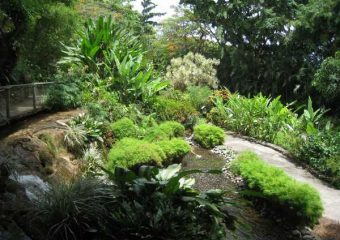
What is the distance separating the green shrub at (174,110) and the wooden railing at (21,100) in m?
3.99

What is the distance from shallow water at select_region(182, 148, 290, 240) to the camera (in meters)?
5.90

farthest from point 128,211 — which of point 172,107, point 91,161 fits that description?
point 172,107

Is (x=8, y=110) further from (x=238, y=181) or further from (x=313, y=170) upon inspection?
(x=313, y=170)

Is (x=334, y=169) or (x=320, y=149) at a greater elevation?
(x=320, y=149)

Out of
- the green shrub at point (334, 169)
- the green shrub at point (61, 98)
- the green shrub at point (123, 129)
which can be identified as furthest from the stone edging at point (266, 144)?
the green shrub at point (61, 98)

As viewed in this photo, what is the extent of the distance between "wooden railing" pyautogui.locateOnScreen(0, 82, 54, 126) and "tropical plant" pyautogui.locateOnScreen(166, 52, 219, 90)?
7368mm

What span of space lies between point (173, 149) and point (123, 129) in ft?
4.76

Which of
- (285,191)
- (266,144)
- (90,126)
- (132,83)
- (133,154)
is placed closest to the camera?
(285,191)

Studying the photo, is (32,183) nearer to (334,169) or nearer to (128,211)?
(128,211)

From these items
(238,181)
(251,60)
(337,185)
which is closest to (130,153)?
(238,181)

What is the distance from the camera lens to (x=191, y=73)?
15.9m

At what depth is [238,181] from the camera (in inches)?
333

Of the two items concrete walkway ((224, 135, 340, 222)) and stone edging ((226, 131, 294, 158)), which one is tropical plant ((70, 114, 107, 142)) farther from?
stone edging ((226, 131, 294, 158))

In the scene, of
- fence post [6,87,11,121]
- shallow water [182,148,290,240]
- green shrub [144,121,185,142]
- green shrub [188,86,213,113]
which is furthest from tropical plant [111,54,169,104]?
fence post [6,87,11,121]
